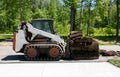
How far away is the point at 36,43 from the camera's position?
1582cm

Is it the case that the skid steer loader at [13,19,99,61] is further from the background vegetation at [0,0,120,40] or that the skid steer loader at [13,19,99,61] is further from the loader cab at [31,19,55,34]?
the background vegetation at [0,0,120,40]

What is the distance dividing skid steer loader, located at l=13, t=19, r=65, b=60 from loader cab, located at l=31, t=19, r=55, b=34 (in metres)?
0.17

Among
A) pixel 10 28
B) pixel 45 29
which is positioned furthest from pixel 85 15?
pixel 45 29

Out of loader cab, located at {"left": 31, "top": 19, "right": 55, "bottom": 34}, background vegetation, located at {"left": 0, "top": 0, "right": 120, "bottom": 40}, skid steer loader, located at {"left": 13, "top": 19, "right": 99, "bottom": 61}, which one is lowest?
skid steer loader, located at {"left": 13, "top": 19, "right": 99, "bottom": 61}

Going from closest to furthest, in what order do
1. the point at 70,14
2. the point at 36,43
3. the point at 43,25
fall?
the point at 36,43
the point at 43,25
the point at 70,14

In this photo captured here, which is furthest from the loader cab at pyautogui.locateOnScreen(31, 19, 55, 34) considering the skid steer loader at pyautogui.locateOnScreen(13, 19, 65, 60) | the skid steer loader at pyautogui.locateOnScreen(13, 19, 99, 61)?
the skid steer loader at pyautogui.locateOnScreen(13, 19, 99, 61)

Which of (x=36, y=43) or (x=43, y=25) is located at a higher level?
(x=43, y=25)

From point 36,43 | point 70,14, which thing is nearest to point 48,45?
point 36,43

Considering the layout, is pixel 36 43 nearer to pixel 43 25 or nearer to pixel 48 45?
pixel 48 45

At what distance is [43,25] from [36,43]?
1185mm

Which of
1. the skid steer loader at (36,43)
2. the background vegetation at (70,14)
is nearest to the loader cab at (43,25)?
the skid steer loader at (36,43)

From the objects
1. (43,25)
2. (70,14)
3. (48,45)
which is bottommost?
(48,45)

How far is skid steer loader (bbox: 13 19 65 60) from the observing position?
1553 centimetres
